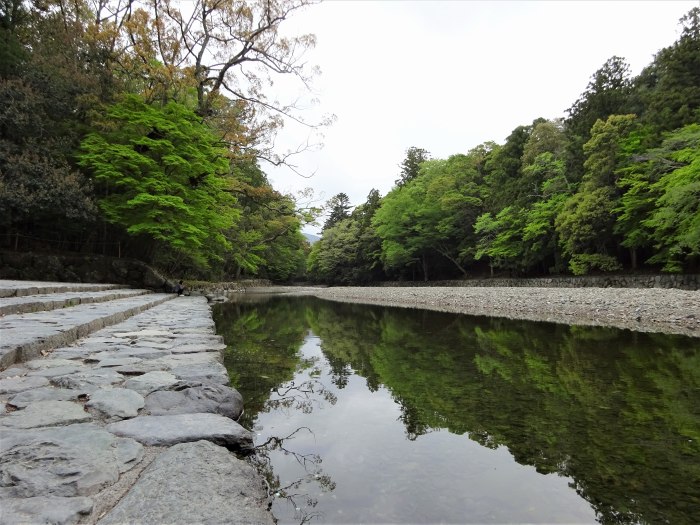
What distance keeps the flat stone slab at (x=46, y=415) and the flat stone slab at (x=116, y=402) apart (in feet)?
0.22

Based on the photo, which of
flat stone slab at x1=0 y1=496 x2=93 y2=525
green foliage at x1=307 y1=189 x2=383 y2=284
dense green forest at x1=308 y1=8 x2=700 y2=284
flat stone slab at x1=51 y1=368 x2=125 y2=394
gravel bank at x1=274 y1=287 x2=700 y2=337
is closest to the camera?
flat stone slab at x1=0 y1=496 x2=93 y2=525

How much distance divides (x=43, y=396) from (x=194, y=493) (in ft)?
4.00

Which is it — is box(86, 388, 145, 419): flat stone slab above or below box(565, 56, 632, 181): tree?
below

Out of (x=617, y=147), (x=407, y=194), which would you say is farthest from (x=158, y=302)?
(x=407, y=194)

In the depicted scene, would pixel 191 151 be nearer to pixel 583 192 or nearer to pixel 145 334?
pixel 145 334

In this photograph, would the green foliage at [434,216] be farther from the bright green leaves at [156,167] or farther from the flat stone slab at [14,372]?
the flat stone slab at [14,372]

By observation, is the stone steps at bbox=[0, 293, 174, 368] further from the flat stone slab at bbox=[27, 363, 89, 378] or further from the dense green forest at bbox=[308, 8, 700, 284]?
the dense green forest at bbox=[308, 8, 700, 284]

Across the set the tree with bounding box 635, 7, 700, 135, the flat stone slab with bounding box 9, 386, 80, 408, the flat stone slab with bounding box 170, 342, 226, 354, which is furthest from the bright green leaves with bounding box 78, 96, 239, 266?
the tree with bounding box 635, 7, 700, 135

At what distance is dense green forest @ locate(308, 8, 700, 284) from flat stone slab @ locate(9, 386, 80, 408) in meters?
15.7

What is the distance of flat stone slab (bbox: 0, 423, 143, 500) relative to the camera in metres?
1.11

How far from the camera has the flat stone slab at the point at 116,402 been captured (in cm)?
177

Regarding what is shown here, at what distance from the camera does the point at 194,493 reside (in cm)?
115

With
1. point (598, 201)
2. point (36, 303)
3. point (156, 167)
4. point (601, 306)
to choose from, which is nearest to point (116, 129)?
point (156, 167)

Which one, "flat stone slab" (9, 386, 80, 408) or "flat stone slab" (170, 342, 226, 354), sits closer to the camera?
"flat stone slab" (9, 386, 80, 408)
